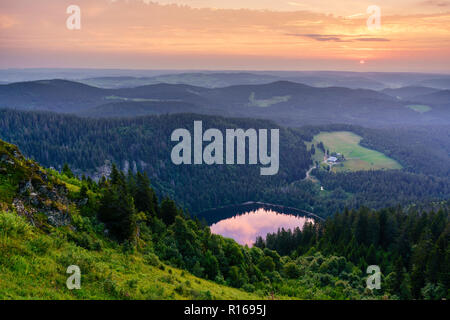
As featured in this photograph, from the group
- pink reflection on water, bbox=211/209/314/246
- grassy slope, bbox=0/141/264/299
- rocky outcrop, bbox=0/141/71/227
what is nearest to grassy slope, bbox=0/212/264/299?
grassy slope, bbox=0/141/264/299

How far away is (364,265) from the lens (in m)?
61.3

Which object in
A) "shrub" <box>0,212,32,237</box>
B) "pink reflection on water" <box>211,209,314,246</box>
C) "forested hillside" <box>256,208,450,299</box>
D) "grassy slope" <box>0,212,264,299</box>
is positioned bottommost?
"pink reflection on water" <box>211,209,314,246</box>

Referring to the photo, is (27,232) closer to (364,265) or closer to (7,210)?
(7,210)

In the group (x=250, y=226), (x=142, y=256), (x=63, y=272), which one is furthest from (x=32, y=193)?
(x=250, y=226)

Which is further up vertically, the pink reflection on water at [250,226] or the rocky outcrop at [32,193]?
the rocky outcrop at [32,193]

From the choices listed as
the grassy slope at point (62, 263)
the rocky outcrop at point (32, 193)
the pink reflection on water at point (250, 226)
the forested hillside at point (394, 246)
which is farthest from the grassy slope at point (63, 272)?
the pink reflection on water at point (250, 226)

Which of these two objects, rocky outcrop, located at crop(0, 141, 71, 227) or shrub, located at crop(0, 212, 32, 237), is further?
rocky outcrop, located at crop(0, 141, 71, 227)

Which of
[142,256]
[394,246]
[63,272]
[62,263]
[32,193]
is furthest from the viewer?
[394,246]

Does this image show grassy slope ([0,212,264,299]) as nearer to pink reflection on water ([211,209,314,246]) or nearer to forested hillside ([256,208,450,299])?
forested hillside ([256,208,450,299])

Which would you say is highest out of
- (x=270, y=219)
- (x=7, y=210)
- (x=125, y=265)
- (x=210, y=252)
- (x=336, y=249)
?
(x=7, y=210)

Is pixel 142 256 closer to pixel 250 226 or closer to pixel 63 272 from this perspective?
pixel 63 272

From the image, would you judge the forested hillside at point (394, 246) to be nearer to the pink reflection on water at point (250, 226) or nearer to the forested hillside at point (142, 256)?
the forested hillside at point (142, 256)
